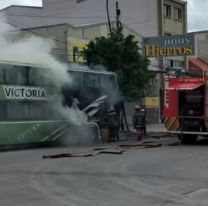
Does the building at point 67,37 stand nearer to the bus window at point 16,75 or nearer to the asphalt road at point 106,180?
the bus window at point 16,75

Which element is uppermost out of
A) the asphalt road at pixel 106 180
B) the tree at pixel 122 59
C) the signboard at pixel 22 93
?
the tree at pixel 122 59

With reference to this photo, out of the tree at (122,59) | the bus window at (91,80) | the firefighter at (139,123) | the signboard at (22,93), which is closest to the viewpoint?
the signboard at (22,93)

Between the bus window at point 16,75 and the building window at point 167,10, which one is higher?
the building window at point 167,10

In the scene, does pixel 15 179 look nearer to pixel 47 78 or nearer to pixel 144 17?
pixel 47 78

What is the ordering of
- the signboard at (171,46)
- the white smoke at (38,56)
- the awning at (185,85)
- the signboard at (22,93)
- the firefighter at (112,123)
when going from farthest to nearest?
the signboard at (171,46)
the firefighter at (112,123)
the awning at (185,85)
the white smoke at (38,56)
the signboard at (22,93)

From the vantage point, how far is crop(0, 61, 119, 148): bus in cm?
2100

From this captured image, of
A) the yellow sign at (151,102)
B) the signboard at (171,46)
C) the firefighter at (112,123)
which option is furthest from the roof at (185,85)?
the yellow sign at (151,102)

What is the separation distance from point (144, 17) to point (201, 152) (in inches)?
1409

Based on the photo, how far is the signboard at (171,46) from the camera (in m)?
37.0

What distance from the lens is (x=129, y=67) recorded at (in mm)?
31938

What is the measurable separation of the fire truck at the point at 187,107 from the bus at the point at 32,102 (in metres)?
3.50

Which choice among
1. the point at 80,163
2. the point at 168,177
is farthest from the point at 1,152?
the point at 168,177

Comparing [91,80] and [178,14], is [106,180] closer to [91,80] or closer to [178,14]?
[91,80]

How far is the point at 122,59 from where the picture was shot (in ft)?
105
